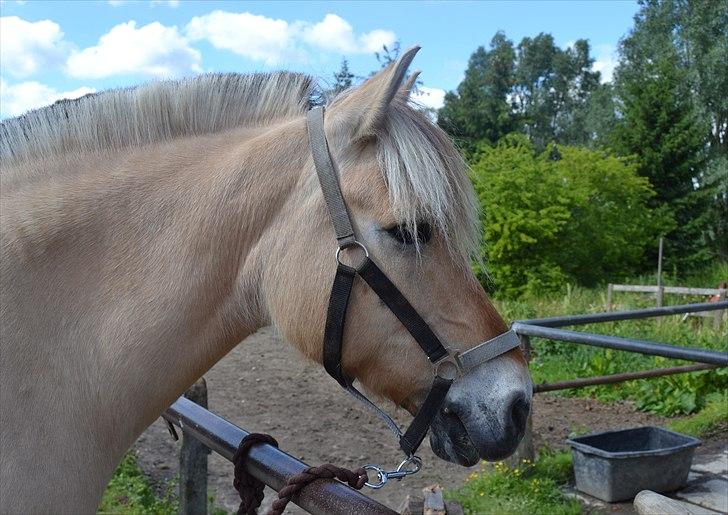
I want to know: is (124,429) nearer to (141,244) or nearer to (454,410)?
(141,244)

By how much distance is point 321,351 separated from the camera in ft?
6.18

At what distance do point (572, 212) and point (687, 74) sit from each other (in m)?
14.4

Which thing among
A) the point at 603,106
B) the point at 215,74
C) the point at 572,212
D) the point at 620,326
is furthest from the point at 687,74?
the point at 215,74

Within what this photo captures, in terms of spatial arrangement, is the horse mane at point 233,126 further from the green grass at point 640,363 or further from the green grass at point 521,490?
the green grass at point 640,363

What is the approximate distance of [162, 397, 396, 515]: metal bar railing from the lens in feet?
5.06

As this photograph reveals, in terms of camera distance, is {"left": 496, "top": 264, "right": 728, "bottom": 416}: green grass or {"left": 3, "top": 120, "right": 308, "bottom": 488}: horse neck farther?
{"left": 496, "top": 264, "right": 728, "bottom": 416}: green grass

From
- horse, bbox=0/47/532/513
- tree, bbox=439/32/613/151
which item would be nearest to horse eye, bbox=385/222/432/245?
horse, bbox=0/47/532/513

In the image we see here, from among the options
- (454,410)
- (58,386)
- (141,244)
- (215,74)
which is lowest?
(454,410)

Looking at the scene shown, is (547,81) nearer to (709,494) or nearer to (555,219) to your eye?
(555,219)

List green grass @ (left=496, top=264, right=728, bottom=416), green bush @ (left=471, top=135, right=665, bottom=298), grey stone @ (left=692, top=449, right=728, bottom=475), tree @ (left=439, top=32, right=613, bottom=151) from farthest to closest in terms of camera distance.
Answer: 1. tree @ (left=439, top=32, right=613, bottom=151)
2. green bush @ (left=471, top=135, right=665, bottom=298)
3. green grass @ (left=496, top=264, right=728, bottom=416)
4. grey stone @ (left=692, top=449, right=728, bottom=475)

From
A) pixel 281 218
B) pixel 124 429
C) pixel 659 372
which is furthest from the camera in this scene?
pixel 659 372

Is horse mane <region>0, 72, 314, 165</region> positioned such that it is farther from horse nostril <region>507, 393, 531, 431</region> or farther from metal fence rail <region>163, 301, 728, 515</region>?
horse nostril <region>507, 393, 531, 431</region>

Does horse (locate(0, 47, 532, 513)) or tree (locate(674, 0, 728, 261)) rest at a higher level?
tree (locate(674, 0, 728, 261))

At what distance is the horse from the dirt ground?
377 centimetres
